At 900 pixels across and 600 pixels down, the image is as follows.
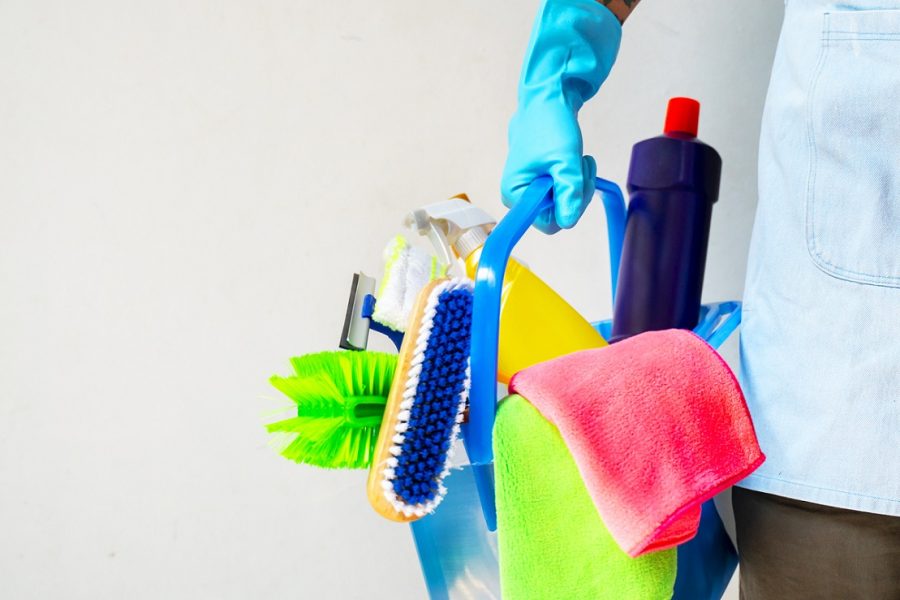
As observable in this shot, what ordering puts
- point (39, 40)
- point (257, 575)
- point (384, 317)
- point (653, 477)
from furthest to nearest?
point (257, 575)
point (39, 40)
point (384, 317)
point (653, 477)

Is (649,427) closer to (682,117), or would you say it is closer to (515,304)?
(515,304)

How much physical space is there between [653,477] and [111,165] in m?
0.74

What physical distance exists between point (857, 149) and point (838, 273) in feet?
0.29

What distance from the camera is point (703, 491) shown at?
51cm

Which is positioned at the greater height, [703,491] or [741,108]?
[741,108]

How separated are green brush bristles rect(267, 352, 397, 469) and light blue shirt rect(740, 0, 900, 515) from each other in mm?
300

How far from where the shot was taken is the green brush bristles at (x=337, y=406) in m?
0.50

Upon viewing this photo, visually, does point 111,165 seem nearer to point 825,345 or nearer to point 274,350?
point 274,350

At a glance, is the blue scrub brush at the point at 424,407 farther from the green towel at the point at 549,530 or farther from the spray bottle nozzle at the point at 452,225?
the spray bottle nozzle at the point at 452,225

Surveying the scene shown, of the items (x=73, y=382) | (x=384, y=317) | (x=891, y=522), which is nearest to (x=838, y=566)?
(x=891, y=522)

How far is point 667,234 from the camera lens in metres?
0.69

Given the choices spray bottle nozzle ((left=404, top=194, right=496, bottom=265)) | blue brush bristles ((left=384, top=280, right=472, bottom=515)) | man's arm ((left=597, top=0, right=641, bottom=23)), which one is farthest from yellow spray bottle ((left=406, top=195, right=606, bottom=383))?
man's arm ((left=597, top=0, right=641, bottom=23))

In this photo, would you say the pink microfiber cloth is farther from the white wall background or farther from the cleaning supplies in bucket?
the white wall background

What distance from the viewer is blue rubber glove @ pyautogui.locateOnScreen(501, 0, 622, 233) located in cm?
68
